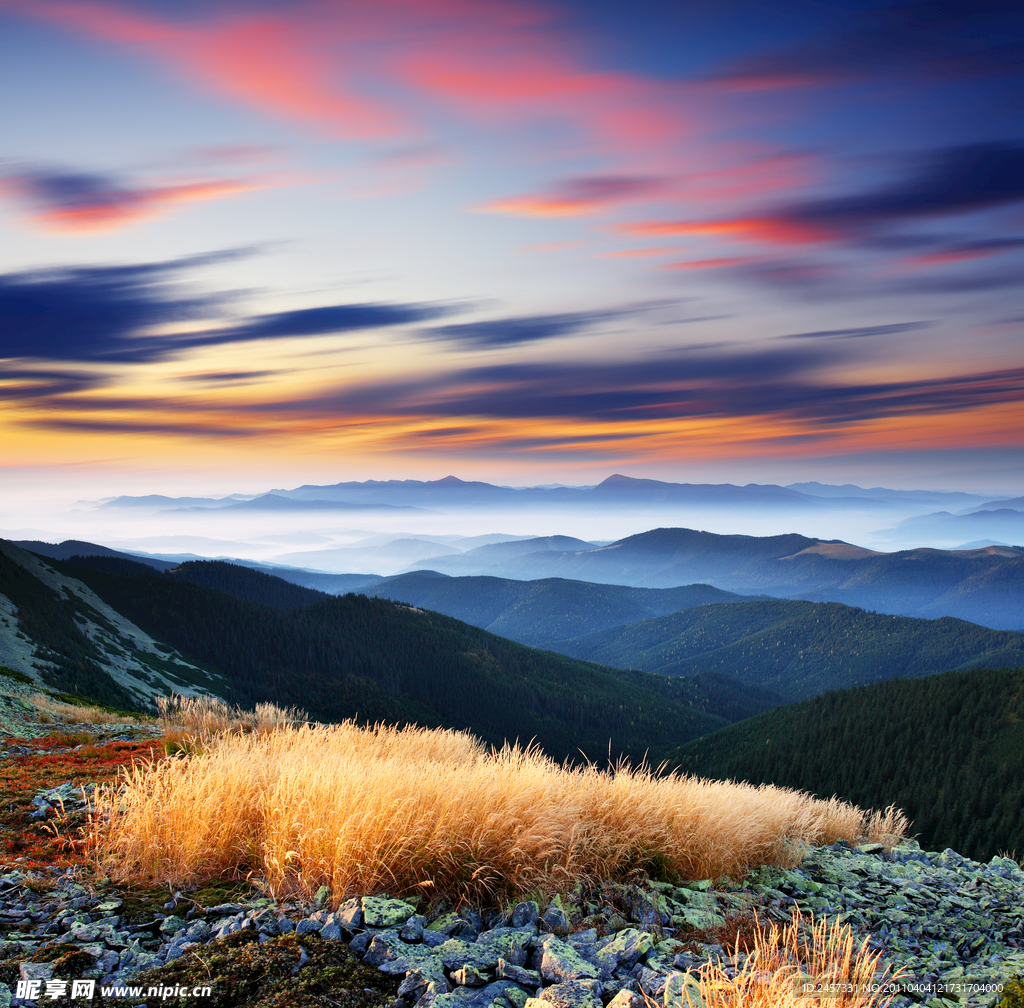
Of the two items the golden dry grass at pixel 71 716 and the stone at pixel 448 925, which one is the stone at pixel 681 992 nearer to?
the stone at pixel 448 925

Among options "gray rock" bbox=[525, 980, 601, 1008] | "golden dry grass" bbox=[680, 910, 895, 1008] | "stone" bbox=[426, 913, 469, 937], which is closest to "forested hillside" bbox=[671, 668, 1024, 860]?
"golden dry grass" bbox=[680, 910, 895, 1008]

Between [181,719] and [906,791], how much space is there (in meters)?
140

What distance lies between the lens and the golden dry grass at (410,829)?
612 centimetres

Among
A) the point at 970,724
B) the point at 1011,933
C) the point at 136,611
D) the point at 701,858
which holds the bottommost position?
the point at 970,724

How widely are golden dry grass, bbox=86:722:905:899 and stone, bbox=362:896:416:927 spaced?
0.73ft

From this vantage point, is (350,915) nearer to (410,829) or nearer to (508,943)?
(410,829)

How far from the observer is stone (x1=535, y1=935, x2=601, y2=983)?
477 cm

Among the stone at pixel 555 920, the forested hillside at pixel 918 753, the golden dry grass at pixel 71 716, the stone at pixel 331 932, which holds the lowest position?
the forested hillside at pixel 918 753

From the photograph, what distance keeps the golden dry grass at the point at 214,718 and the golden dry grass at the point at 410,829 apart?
6359mm

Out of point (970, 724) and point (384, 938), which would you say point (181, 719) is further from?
point (970, 724)

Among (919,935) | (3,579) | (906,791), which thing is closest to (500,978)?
(919,935)

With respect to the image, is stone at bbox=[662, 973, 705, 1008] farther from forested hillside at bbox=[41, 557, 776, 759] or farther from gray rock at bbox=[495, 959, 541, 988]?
forested hillside at bbox=[41, 557, 776, 759]

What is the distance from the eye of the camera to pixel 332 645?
7441 inches

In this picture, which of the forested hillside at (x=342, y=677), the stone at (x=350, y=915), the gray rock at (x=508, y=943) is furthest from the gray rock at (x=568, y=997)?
the forested hillside at (x=342, y=677)
